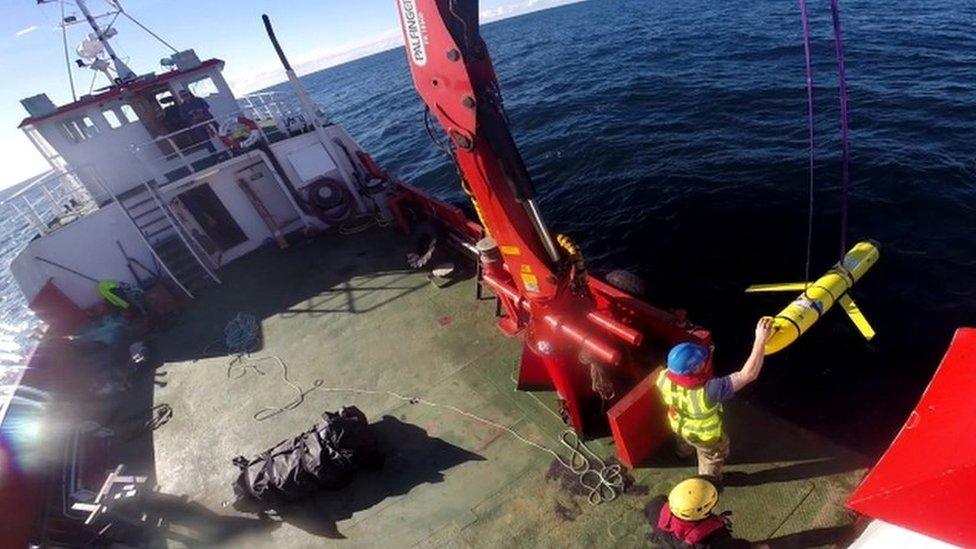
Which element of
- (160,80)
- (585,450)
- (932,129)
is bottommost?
(932,129)

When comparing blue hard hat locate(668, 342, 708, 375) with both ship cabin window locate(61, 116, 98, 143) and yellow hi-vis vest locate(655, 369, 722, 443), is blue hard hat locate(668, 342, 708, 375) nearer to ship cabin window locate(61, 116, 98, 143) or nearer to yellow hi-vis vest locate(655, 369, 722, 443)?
yellow hi-vis vest locate(655, 369, 722, 443)

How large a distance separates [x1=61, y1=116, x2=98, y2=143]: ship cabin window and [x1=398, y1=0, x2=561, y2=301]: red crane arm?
13.6m

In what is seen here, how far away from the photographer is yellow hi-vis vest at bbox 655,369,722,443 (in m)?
4.54

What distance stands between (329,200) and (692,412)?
38.2 ft

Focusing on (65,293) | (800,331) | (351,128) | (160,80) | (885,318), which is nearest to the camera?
(800,331)

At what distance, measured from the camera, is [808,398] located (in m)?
7.34


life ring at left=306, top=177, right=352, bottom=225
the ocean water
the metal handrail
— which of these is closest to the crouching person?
the ocean water

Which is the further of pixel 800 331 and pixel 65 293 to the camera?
pixel 65 293

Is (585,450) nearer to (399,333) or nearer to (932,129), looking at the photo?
(399,333)

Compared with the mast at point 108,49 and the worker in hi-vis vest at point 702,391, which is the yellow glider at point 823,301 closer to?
the worker in hi-vis vest at point 702,391

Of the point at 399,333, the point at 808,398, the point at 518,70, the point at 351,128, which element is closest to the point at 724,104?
the point at 808,398

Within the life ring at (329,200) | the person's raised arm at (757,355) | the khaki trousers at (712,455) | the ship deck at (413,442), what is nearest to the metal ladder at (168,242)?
the ship deck at (413,442)

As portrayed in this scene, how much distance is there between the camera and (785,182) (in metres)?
13.2

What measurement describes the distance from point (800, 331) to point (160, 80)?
53.6ft
